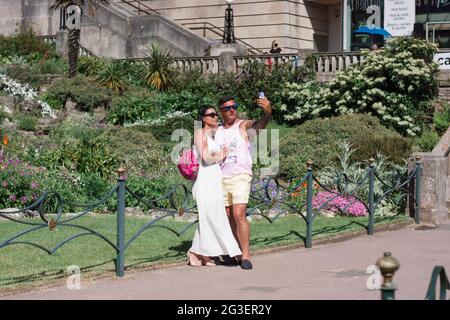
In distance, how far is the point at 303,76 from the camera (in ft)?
88.8

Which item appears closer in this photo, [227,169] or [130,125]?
[227,169]

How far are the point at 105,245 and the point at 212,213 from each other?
2.27 m

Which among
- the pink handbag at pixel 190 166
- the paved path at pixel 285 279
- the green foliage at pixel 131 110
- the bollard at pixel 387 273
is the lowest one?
the paved path at pixel 285 279

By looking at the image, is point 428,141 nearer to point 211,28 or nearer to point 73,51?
point 73,51

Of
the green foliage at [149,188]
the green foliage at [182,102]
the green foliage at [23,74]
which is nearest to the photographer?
the green foliage at [149,188]

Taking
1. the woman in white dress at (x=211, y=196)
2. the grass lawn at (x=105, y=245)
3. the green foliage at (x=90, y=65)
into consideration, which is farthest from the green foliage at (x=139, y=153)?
the green foliage at (x=90, y=65)

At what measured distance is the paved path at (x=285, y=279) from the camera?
8680 millimetres

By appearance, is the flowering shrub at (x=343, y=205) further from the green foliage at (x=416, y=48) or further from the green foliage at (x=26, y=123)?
the green foliage at (x=26, y=123)

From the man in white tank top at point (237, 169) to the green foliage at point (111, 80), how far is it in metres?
17.9

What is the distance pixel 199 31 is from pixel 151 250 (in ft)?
83.2
